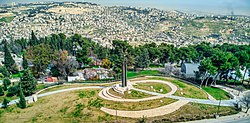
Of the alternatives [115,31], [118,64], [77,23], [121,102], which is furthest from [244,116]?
[77,23]

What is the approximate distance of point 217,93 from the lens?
43.2 meters

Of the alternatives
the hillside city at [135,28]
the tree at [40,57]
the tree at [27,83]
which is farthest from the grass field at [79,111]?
the hillside city at [135,28]

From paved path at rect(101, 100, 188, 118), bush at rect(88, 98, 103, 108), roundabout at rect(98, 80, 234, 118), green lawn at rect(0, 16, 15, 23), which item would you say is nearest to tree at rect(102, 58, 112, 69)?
roundabout at rect(98, 80, 234, 118)

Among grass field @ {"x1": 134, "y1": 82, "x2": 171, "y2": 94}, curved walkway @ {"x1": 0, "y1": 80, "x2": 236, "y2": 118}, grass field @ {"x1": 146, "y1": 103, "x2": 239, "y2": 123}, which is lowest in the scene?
grass field @ {"x1": 146, "y1": 103, "x2": 239, "y2": 123}

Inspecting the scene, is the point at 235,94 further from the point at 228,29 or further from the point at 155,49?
the point at 228,29

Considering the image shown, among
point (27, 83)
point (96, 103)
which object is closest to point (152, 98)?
point (96, 103)

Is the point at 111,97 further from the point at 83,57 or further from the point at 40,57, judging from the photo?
the point at 40,57

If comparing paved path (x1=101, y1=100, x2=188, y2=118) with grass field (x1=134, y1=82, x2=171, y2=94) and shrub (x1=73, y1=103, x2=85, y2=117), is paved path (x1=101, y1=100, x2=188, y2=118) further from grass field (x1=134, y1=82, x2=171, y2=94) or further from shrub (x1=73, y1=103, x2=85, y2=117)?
grass field (x1=134, y1=82, x2=171, y2=94)

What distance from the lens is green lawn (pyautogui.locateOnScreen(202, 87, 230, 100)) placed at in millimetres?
41166

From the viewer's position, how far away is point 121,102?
35375mm

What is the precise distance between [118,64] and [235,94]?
2716cm

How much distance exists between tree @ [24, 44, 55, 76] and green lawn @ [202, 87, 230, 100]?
3866 centimetres

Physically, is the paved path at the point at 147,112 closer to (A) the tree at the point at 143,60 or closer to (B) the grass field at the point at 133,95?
(B) the grass field at the point at 133,95

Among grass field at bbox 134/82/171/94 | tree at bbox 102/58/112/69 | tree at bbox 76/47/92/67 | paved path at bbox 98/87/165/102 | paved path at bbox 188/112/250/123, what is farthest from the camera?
Result: tree at bbox 76/47/92/67
